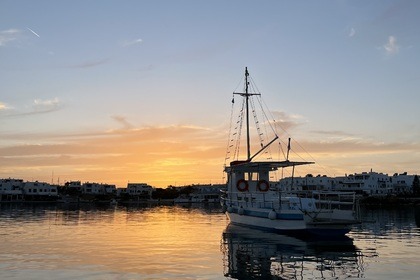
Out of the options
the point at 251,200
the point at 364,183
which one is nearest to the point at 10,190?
the point at 364,183

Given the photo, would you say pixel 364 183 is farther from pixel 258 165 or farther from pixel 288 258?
pixel 288 258

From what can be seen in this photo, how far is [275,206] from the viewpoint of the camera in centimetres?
4159

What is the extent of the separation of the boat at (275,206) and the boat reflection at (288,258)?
1.11 meters

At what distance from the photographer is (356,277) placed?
20.4 metres

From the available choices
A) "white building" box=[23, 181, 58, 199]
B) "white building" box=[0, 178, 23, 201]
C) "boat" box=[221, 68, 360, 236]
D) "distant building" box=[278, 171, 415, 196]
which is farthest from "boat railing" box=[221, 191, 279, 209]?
"white building" box=[23, 181, 58, 199]

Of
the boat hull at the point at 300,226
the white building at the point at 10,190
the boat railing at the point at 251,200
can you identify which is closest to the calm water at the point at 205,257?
the boat hull at the point at 300,226

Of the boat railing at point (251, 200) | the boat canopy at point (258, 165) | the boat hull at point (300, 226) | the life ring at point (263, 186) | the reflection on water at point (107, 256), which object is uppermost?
the boat canopy at point (258, 165)

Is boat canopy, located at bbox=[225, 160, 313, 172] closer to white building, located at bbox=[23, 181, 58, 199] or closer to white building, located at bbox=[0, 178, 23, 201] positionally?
white building, located at bbox=[0, 178, 23, 201]

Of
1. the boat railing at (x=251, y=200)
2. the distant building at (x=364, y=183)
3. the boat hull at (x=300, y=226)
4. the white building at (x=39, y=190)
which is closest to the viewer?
the boat hull at (x=300, y=226)

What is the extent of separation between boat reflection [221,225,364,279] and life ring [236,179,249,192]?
484 inches

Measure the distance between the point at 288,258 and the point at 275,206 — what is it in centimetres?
1551

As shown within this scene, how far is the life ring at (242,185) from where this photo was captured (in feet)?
167

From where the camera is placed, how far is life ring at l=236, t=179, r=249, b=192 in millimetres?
51000

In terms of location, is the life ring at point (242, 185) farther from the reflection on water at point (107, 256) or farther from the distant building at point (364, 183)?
the distant building at point (364, 183)
